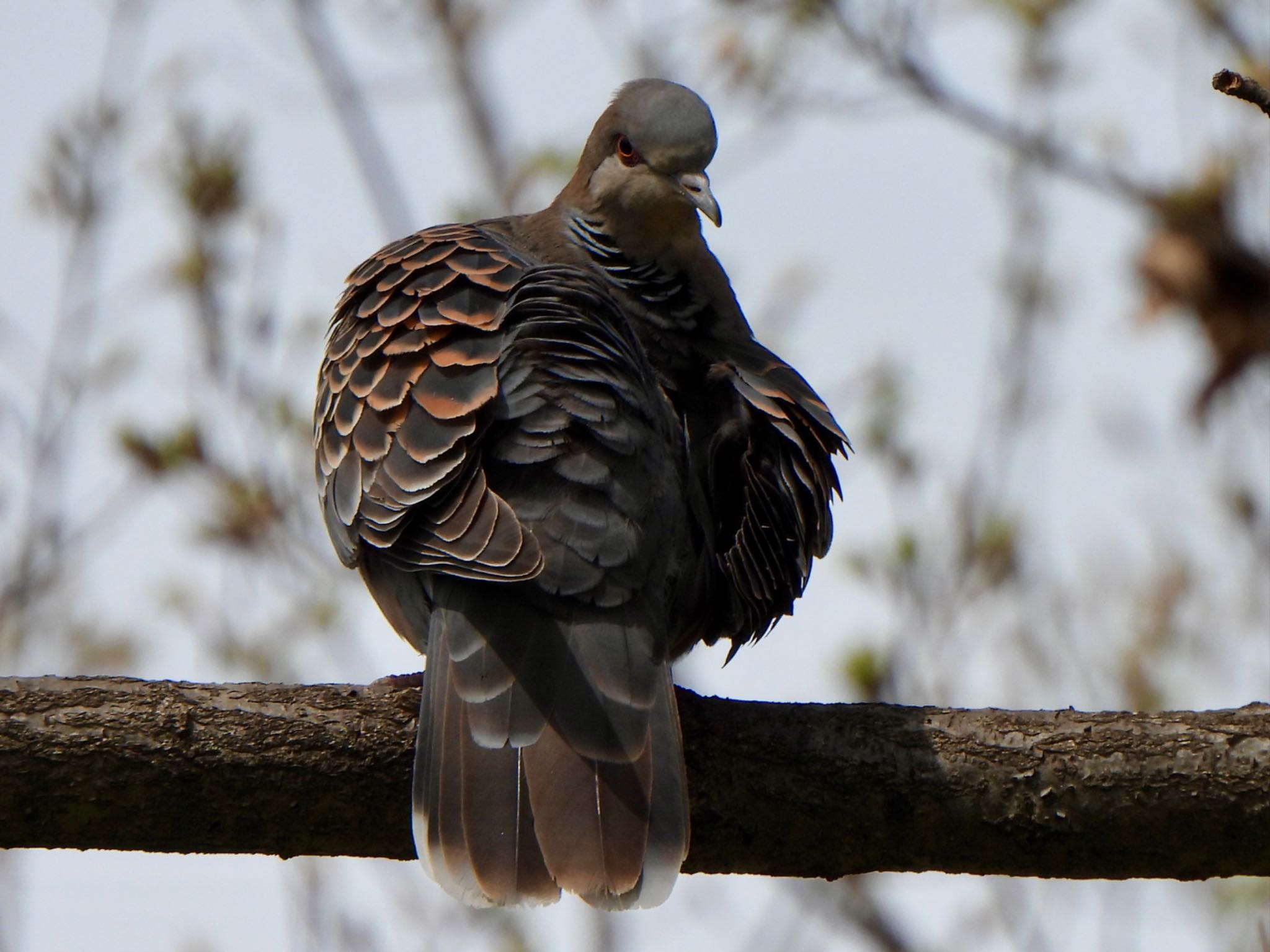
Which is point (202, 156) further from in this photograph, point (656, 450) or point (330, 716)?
point (330, 716)

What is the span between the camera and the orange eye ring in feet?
14.9

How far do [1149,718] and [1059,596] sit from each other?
5292 mm

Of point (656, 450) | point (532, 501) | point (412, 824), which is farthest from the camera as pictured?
point (656, 450)

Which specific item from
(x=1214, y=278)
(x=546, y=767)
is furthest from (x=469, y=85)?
(x=546, y=767)

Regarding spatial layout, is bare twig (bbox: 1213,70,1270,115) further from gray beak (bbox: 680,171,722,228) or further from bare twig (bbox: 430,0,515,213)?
bare twig (bbox: 430,0,515,213)

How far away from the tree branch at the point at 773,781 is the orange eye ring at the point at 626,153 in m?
1.88

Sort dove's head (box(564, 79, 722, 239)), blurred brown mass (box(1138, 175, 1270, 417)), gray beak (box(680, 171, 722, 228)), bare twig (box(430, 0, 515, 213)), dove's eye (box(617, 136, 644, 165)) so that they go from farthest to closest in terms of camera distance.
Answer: bare twig (box(430, 0, 515, 213)) → blurred brown mass (box(1138, 175, 1270, 417)) → dove's eye (box(617, 136, 644, 165)) → dove's head (box(564, 79, 722, 239)) → gray beak (box(680, 171, 722, 228))

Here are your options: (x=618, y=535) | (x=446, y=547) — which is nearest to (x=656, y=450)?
(x=618, y=535)

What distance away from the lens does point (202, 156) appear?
6754 mm

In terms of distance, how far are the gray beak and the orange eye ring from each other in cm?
22

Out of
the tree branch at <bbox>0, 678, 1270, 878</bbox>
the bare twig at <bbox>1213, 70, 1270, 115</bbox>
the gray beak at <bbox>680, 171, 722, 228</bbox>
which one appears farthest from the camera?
the gray beak at <bbox>680, 171, 722, 228</bbox>

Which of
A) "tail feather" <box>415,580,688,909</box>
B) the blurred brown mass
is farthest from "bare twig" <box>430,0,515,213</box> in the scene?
"tail feather" <box>415,580,688,909</box>

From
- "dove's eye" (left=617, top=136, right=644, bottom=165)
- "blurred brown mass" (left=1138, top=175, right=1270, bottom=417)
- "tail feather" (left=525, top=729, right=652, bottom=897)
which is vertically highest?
"blurred brown mass" (left=1138, top=175, right=1270, bottom=417)

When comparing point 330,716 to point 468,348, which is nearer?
point 330,716
